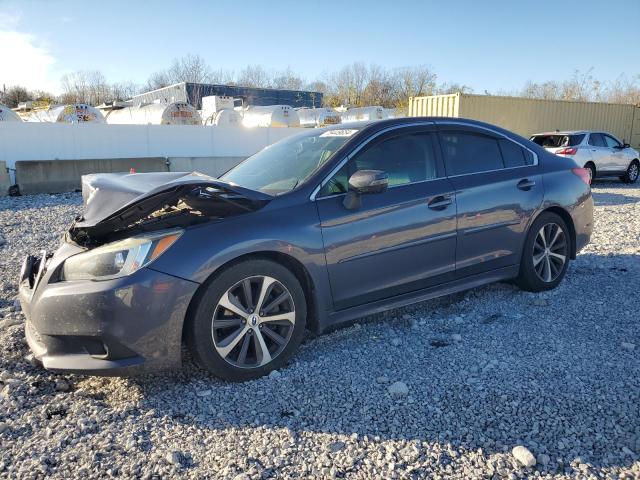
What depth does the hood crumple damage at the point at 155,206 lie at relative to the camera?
10.1 ft

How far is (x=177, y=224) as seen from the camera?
3.13 meters

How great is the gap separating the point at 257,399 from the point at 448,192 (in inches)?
84.4

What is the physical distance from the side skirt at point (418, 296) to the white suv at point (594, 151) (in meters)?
11.1

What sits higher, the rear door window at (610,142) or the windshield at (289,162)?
the windshield at (289,162)

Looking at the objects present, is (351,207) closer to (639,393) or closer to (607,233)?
(639,393)

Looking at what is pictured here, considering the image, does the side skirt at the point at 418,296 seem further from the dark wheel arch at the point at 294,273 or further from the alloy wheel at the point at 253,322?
the alloy wheel at the point at 253,322

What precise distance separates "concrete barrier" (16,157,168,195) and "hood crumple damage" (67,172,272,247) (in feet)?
37.6

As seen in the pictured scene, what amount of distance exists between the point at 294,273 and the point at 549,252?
106 inches

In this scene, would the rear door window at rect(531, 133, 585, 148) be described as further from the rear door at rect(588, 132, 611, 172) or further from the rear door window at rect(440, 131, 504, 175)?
the rear door window at rect(440, 131, 504, 175)

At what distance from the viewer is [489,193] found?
4.30 meters

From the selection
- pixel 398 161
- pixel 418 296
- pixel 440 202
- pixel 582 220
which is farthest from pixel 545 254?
pixel 398 161

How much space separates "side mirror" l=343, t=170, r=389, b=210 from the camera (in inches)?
134

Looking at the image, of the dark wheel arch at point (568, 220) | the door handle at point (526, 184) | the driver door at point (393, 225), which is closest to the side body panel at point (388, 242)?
the driver door at point (393, 225)

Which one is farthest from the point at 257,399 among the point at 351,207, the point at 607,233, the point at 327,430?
the point at 607,233
